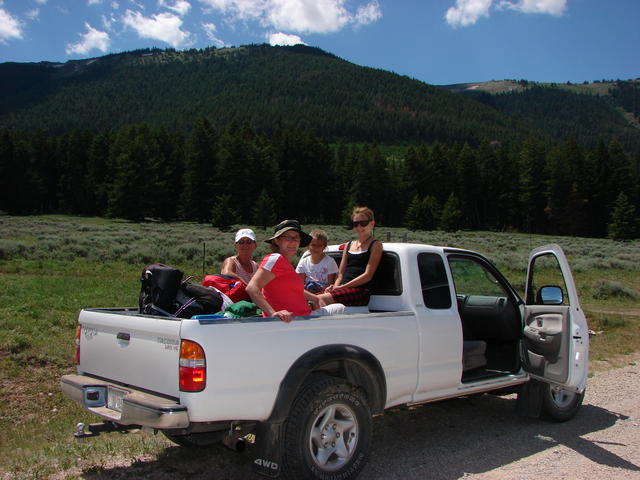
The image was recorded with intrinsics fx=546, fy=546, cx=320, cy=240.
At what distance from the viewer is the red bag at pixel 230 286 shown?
532 centimetres

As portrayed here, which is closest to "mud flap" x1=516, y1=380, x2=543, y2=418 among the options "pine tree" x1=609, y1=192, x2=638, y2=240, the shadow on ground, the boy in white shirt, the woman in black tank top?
the shadow on ground

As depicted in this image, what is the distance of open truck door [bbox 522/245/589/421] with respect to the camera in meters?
5.50

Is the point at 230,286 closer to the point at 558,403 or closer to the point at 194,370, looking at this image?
the point at 194,370

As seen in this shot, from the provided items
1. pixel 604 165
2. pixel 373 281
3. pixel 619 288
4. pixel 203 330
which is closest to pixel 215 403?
pixel 203 330

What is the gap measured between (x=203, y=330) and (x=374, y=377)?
1.57 m

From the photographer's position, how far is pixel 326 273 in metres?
6.01

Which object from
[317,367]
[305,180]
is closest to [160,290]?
[317,367]

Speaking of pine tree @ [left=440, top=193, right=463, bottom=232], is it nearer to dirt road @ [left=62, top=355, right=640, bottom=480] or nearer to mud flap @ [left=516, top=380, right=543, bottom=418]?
dirt road @ [left=62, top=355, right=640, bottom=480]

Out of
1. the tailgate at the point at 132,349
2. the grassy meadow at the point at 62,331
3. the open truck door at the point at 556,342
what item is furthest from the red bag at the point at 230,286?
the open truck door at the point at 556,342

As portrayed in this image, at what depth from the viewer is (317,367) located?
13.3 feet

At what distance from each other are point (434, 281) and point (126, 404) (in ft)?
9.74

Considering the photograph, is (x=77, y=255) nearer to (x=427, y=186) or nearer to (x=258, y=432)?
(x=258, y=432)

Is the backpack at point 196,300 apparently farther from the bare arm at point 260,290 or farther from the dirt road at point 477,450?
the dirt road at point 477,450

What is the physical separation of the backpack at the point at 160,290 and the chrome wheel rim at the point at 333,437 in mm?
1530
